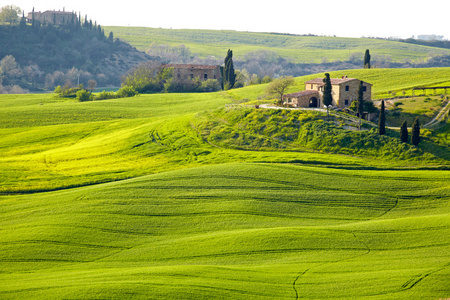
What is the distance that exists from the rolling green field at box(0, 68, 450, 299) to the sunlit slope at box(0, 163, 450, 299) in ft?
0.50

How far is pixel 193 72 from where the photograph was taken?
163m

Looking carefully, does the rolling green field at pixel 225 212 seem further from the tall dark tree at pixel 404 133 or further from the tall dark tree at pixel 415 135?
the tall dark tree at pixel 404 133

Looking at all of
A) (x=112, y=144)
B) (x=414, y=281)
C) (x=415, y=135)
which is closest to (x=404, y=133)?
(x=415, y=135)

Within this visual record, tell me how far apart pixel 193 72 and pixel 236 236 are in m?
128

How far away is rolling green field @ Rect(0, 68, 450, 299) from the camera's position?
31047 millimetres

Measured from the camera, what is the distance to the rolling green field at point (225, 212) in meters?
31.0

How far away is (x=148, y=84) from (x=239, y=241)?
Answer: 11790 cm

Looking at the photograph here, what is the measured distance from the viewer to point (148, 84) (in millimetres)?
150125

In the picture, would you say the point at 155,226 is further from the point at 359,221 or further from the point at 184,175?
the point at 359,221

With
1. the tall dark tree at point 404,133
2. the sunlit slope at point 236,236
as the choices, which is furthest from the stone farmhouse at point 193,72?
the sunlit slope at point 236,236

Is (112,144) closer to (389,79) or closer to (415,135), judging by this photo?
(415,135)

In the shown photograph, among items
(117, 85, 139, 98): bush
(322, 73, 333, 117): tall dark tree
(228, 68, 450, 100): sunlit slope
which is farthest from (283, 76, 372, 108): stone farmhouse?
(117, 85, 139, 98): bush

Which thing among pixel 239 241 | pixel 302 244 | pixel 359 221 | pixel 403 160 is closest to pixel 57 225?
pixel 239 241

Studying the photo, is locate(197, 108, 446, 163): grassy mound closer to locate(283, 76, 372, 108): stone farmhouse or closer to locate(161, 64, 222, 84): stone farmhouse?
locate(283, 76, 372, 108): stone farmhouse
